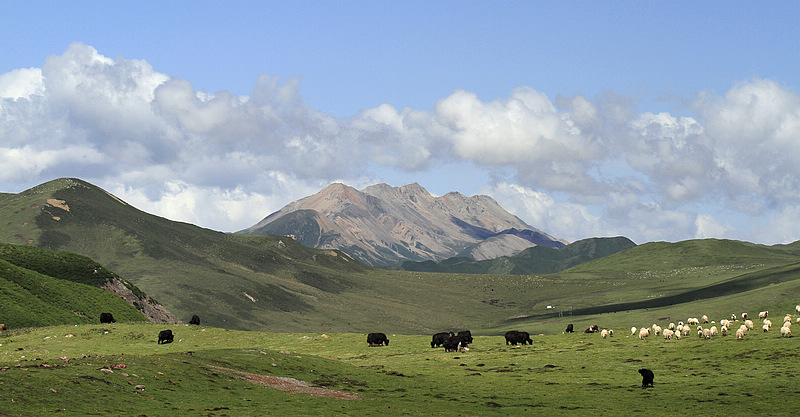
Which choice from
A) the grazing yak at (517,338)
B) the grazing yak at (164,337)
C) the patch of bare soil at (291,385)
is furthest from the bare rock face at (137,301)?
the patch of bare soil at (291,385)

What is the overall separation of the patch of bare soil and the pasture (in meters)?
0.17

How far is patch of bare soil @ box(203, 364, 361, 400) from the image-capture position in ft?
132

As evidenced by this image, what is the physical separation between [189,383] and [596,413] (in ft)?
75.1

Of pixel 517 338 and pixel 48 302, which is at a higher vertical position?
pixel 48 302

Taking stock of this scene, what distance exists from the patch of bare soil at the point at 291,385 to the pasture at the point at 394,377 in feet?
0.56

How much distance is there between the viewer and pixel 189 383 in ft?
121

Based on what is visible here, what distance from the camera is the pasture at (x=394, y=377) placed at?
104 feet

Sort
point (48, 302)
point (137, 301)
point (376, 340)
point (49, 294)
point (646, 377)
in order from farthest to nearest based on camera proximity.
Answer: point (137, 301)
point (49, 294)
point (48, 302)
point (376, 340)
point (646, 377)

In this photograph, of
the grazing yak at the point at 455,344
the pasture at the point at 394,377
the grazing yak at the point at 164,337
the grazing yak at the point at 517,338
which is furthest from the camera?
the grazing yak at the point at 517,338

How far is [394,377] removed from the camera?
162ft

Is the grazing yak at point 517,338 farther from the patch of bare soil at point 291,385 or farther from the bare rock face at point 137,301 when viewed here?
the bare rock face at point 137,301

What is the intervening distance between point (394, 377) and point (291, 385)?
975cm

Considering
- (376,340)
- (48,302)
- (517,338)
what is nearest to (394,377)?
(376,340)

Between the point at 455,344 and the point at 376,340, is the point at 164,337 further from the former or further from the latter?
the point at 455,344
